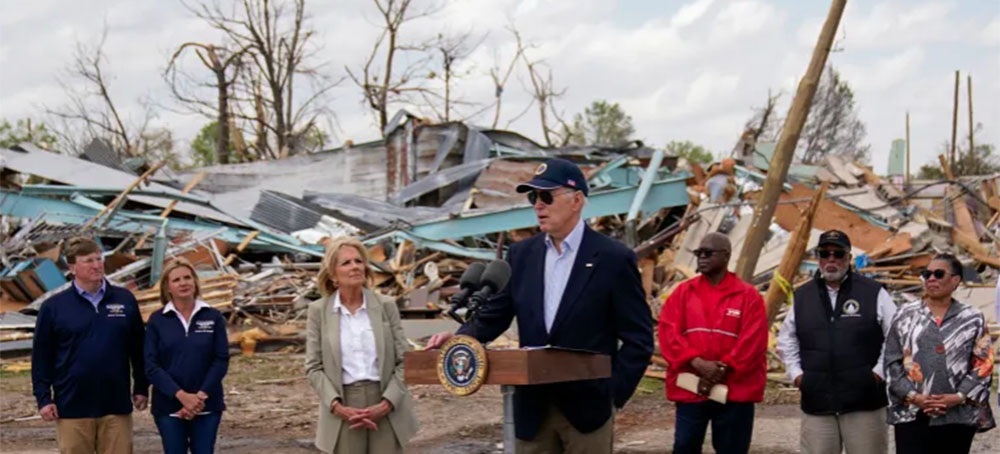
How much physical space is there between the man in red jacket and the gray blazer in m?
1.86

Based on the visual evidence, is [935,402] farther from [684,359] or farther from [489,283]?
[489,283]

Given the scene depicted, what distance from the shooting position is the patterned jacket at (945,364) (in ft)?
22.1

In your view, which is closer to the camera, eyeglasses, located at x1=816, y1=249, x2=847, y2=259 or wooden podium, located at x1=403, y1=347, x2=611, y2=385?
wooden podium, located at x1=403, y1=347, x2=611, y2=385

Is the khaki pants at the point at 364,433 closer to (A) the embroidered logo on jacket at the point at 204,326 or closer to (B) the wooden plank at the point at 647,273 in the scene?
(A) the embroidered logo on jacket at the point at 204,326

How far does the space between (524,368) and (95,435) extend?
153 inches

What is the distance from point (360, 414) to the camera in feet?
21.4

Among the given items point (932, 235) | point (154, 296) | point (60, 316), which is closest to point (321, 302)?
point (60, 316)

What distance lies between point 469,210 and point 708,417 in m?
14.8

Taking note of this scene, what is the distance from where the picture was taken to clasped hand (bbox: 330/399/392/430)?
6504 mm

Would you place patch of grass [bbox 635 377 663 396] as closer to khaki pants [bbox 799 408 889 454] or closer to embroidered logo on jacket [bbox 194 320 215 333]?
khaki pants [bbox 799 408 889 454]

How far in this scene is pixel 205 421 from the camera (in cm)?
734

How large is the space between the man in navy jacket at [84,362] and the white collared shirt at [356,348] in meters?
1.57

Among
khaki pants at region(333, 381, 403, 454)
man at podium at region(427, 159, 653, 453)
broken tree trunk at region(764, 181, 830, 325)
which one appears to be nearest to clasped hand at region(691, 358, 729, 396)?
khaki pants at region(333, 381, 403, 454)

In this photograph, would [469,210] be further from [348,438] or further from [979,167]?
[979,167]
